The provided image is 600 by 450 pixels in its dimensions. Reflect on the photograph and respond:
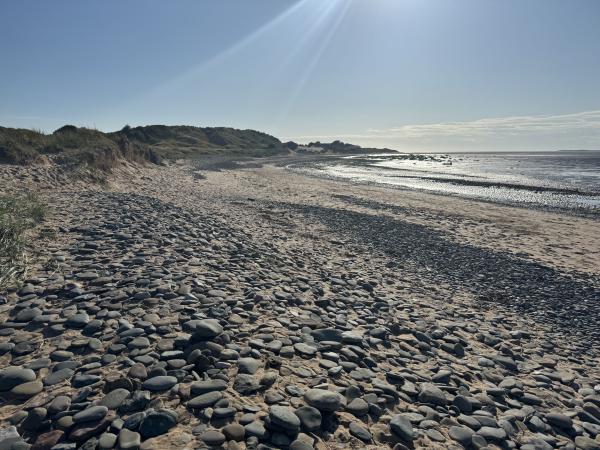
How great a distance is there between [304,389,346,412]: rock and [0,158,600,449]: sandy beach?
0.02 metres

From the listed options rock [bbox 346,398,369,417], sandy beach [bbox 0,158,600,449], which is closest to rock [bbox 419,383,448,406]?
sandy beach [bbox 0,158,600,449]

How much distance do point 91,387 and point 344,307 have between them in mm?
4213

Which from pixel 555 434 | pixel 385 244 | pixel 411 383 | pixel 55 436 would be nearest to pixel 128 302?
pixel 55 436

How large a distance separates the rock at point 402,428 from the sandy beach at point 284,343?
0.04ft

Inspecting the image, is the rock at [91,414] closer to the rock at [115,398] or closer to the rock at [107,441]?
the rock at [115,398]

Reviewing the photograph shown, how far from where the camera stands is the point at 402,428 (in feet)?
11.3

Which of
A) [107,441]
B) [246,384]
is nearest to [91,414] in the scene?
[107,441]

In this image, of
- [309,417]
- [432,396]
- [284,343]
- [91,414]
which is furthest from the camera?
[284,343]

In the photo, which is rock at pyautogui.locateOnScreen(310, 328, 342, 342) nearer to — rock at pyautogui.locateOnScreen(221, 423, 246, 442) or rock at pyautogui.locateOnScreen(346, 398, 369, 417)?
rock at pyautogui.locateOnScreen(346, 398, 369, 417)

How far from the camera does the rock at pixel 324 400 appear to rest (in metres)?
3.49

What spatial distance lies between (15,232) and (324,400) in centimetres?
729

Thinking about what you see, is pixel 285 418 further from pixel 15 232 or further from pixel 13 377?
pixel 15 232

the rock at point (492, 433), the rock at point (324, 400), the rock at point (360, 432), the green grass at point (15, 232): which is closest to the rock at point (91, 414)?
the rock at point (324, 400)

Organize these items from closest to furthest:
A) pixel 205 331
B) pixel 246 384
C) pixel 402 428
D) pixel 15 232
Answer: pixel 402 428 < pixel 246 384 < pixel 205 331 < pixel 15 232
